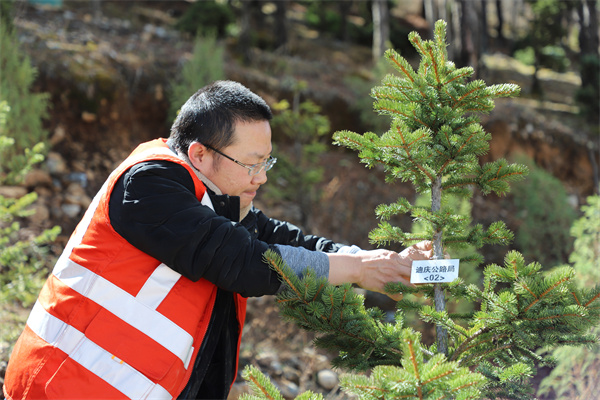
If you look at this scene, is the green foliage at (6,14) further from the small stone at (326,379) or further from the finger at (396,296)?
the finger at (396,296)

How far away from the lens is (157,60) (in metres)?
7.13

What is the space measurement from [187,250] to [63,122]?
5.13 metres

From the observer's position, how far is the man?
5.24 ft

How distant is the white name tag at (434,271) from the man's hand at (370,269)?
0.24 ft

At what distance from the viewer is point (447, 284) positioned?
6.18ft

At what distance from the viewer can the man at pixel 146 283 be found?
1.60 metres

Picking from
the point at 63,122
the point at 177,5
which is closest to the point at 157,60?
the point at 63,122

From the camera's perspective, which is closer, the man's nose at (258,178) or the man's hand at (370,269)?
the man's hand at (370,269)

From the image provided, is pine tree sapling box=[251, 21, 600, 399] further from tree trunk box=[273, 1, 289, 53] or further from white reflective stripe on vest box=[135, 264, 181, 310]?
tree trunk box=[273, 1, 289, 53]

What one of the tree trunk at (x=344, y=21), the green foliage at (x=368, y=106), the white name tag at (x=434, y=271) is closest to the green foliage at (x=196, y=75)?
the green foliage at (x=368, y=106)

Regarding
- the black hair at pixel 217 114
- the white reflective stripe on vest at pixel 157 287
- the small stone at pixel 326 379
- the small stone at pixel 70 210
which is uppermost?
the black hair at pixel 217 114

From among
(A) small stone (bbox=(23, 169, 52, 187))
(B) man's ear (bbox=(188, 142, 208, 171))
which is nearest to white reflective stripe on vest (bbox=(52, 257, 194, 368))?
(B) man's ear (bbox=(188, 142, 208, 171))

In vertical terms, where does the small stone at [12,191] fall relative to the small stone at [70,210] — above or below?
above

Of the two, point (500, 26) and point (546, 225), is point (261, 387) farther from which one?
point (500, 26)
